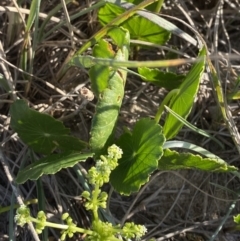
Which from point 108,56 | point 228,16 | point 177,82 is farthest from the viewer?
point 228,16

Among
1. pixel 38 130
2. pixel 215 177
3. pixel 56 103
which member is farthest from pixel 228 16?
pixel 38 130

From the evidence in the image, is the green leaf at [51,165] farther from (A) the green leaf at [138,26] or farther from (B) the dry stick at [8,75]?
(A) the green leaf at [138,26]

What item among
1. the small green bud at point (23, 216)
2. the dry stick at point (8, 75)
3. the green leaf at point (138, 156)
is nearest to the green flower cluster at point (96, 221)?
the small green bud at point (23, 216)

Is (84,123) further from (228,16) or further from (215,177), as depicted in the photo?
(228,16)

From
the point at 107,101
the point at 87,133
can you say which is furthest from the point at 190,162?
the point at 87,133

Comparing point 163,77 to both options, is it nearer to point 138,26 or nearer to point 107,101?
point 138,26

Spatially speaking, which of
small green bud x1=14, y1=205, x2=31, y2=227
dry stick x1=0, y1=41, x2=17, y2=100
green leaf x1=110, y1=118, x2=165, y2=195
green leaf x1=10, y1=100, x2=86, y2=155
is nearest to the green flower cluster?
small green bud x1=14, y1=205, x2=31, y2=227
